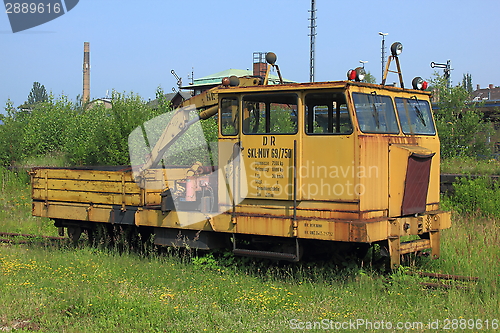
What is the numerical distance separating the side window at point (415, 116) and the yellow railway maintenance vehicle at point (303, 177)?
25 mm

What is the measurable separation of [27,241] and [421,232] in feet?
26.9

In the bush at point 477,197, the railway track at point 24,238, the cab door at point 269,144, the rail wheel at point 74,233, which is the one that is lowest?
the railway track at point 24,238

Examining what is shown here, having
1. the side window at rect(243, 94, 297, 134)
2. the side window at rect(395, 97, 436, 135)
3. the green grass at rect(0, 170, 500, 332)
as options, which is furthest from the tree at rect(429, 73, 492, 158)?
the side window at rect(243, 94, 297, 134)

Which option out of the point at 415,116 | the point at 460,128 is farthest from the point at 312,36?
the point at 415,116

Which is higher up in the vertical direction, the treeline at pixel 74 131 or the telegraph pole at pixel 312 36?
the telegraph pole at pixel 312 36

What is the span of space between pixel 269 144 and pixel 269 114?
80 centimetres

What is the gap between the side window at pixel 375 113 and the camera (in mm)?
7586

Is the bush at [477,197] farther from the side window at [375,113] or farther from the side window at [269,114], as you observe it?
the side window at [269,114]

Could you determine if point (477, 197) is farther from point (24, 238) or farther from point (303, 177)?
point (24, 238)

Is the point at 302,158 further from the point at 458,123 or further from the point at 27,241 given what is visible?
the point at 458,123

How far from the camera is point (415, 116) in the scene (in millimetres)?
8680

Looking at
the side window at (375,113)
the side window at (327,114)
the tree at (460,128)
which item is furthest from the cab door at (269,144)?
the tree at (460,128)

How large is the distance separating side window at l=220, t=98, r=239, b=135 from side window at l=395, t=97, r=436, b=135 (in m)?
2.56

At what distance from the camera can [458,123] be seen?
20.3 m
